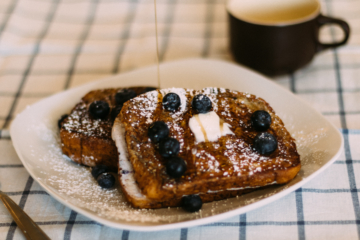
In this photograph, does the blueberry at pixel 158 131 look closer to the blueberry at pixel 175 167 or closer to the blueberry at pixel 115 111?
the blueberry at pixel 175 167

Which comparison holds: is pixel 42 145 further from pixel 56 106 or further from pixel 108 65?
pixel 108 65

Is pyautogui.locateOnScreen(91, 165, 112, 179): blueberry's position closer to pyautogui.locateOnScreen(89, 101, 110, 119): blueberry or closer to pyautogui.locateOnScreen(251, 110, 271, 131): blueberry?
pyautogui.locateOnScreen(89, 101, 110, 119): blueberry

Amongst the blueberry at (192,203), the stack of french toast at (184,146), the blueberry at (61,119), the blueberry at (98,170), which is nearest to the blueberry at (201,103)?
the stack of french toast at (184,146)

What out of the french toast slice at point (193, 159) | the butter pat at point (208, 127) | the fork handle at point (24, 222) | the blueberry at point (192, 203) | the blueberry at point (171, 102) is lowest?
the fork handle at point (24, 222)

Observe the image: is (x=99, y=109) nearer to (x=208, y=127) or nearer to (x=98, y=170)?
(x=98, y=170)

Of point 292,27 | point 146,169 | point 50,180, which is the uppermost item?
point 292,27

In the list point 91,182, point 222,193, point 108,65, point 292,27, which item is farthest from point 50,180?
point 292,27
